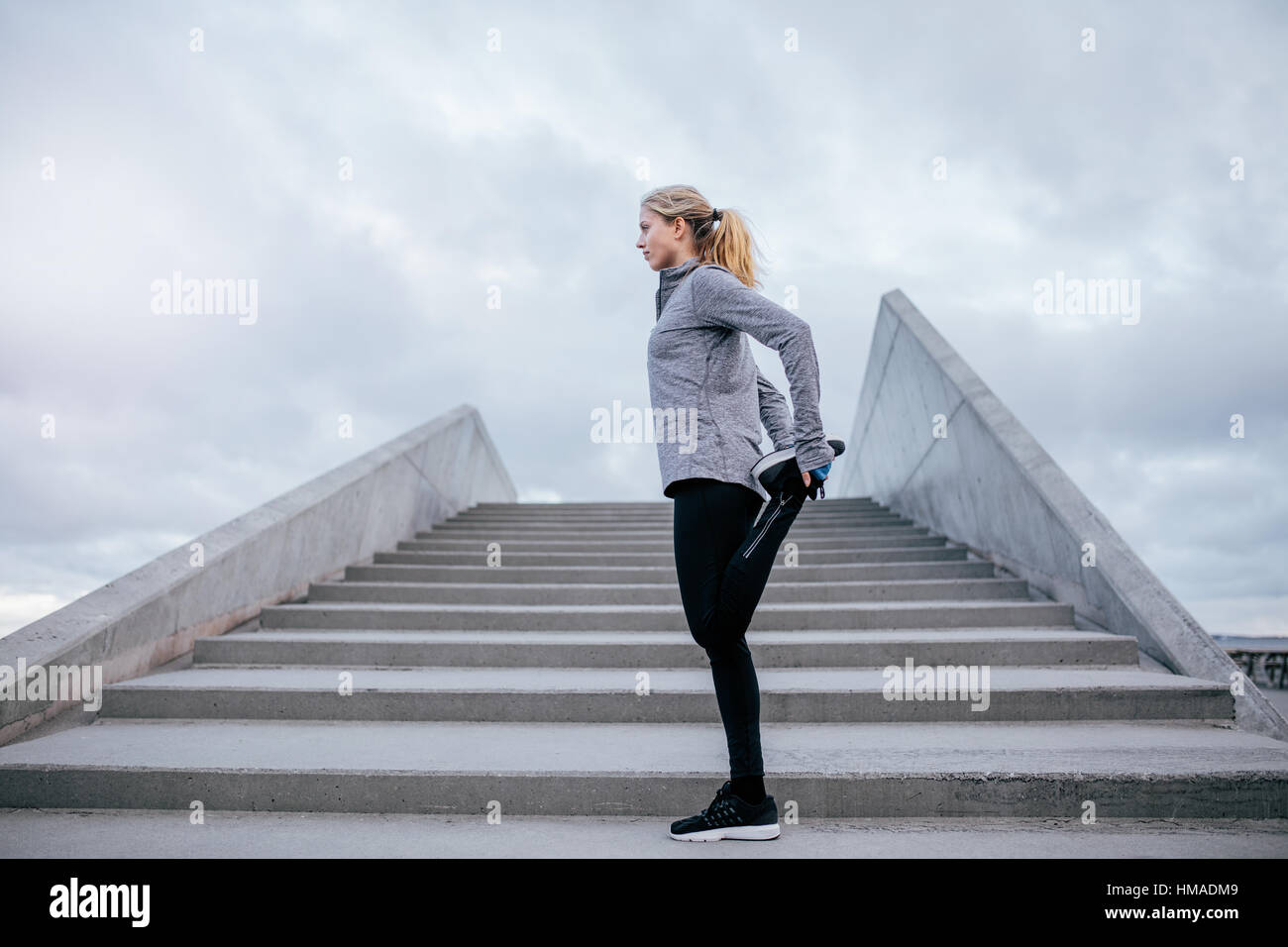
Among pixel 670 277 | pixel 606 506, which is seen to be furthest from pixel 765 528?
pixel 606 506

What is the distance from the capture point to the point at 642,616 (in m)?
4.41

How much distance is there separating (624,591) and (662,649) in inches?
45.2

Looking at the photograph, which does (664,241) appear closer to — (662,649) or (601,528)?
(662,649)

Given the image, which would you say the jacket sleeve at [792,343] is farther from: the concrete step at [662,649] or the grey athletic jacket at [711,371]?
the concrete step at [662,649]

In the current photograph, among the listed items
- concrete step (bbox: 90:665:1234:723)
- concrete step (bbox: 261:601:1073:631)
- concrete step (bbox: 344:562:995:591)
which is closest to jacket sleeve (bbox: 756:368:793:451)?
concrete step (bbox: 90:665:1234:723)

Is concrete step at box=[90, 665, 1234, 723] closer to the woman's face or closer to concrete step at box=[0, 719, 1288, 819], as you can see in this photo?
concrete step at box=[0, 719, 1288, 819]

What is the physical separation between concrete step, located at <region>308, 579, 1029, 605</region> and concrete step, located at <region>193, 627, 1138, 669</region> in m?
0.59

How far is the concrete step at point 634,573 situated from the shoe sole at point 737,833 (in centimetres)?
286

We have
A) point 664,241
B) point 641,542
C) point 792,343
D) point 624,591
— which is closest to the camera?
point 792,343

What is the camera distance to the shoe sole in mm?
2172

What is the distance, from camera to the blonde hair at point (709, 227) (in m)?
2.29

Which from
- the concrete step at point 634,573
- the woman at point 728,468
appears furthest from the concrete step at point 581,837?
the concrete step at point 634,573
